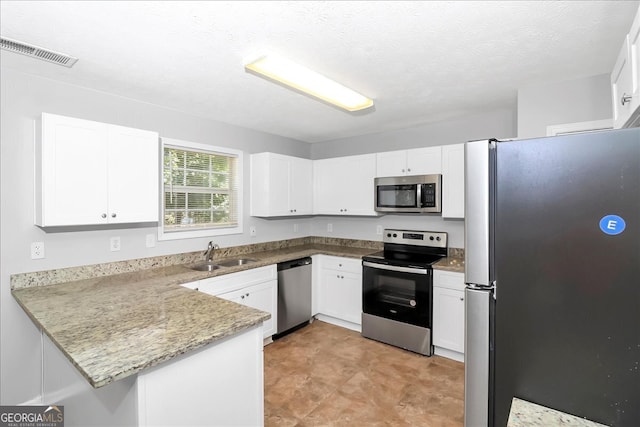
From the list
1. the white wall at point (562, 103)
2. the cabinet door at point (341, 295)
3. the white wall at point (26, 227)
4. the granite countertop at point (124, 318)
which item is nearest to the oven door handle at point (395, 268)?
the cabinet door at point (341, 295)

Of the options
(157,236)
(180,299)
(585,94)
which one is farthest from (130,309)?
(585,94)

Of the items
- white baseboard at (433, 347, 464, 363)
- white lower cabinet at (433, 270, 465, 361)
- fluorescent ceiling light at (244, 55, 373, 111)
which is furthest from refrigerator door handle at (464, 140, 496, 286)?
white baseboard at (433, 347, 464, 363)

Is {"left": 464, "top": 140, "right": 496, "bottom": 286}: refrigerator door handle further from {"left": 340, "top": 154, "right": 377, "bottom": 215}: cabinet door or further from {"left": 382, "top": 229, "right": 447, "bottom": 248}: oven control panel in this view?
{"left": 340, "top": 154, "right": 377, "bottom": 215}: cabinet door

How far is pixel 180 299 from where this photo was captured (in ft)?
6.40

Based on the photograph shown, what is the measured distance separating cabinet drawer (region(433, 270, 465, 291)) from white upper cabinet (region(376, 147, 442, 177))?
1.09 metres

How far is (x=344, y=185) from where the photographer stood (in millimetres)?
4086

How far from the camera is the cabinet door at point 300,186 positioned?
13.4 feet

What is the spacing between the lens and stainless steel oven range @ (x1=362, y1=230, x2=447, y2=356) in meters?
A: 3.07

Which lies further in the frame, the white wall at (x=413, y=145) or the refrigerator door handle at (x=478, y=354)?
the white wall at (x=413, y=145)

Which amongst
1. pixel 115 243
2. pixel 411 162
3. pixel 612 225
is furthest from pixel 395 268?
pixel 115 243

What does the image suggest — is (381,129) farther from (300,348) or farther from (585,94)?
(300,348)

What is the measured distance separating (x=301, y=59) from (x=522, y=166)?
60.3 inches

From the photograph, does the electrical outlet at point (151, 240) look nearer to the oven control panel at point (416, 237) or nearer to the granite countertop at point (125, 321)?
the granite countertop at point (125, 321)

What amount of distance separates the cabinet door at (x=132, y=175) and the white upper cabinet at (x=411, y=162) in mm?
2446
